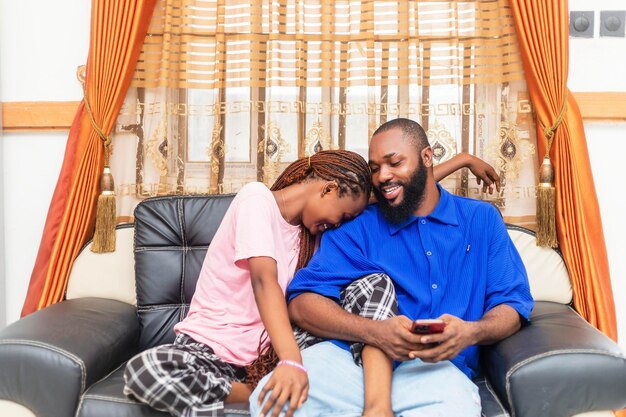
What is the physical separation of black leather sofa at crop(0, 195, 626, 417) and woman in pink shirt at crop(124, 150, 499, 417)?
4.0 inches

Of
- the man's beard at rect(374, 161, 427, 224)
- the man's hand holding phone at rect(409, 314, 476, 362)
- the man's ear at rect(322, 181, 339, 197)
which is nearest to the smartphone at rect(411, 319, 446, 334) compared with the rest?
the man's hand holding phone at rect(409, 314, 476, 362)

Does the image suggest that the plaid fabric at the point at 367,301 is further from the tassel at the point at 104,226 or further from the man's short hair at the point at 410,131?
the tassel at the point at 104,226

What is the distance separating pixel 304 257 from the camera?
6.43ft

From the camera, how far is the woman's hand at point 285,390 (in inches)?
57.8

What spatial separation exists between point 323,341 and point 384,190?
0.52m

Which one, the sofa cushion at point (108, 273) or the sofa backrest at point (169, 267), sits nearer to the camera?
the sofa backrest at point (169, 267)

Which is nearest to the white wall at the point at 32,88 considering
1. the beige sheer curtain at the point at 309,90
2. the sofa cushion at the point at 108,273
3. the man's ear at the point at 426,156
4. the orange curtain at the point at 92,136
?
the orange curtain at the point at 92,136

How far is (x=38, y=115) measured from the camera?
2617mm

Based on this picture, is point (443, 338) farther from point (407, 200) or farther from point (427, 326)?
point (407, 200)

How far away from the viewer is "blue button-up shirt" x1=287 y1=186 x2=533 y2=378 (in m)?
1.81

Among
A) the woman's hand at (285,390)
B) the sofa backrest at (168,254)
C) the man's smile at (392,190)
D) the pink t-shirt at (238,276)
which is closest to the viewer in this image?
the woman's hand at (285,390)

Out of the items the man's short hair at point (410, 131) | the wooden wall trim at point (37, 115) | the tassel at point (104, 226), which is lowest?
the tassel at point (104, 226)

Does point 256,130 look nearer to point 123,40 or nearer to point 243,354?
point 123,40

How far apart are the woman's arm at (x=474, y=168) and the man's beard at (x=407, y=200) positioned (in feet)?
1.06
